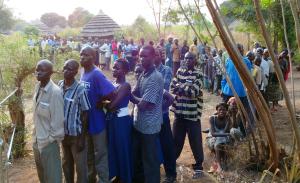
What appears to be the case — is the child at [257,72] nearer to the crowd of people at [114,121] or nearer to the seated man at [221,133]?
the seated man at [221,133]

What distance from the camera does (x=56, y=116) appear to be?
3.59 m

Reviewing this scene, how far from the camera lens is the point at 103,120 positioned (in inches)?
163

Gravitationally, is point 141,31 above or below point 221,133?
above

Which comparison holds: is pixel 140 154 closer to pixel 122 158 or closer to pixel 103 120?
pixel 122 158

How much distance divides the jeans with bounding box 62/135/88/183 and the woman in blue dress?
34 cm

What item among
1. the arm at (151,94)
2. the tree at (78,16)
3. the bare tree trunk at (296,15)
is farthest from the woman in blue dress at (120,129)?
the tree at (78,16)

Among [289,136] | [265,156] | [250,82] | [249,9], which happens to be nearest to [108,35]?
[249,9]

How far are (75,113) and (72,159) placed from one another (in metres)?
0.56

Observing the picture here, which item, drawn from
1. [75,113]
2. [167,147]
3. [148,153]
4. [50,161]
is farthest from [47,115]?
[167,147]

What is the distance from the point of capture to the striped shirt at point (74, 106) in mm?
3797

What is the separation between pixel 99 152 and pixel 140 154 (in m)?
0.48

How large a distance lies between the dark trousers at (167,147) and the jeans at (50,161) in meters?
1.32

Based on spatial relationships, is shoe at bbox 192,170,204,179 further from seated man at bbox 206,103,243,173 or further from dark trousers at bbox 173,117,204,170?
seated man at bbox 206,103,243,173

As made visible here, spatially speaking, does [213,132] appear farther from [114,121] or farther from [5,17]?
[5,17]
